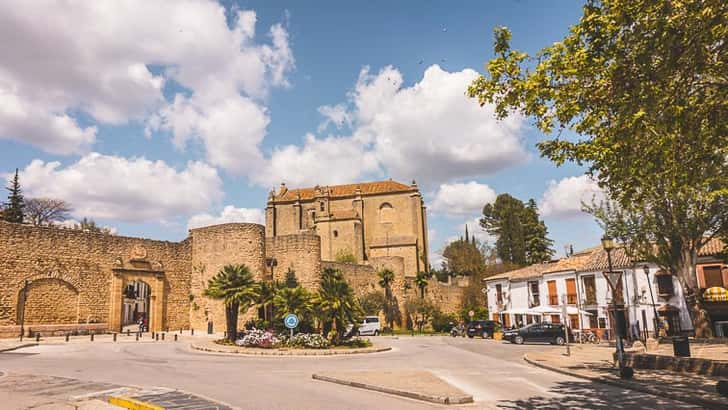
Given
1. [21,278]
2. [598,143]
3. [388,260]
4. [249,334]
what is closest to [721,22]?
[598,143]

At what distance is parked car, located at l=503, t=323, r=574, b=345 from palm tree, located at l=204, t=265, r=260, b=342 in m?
14.6

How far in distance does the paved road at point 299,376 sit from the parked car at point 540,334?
284 inches

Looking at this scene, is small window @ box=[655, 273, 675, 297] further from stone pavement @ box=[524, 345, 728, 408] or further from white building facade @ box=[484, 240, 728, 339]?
stone pavement @ box=[524, 345, 728, 408]

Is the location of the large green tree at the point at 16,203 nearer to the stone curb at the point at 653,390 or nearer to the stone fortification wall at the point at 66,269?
the stone fortification wall at the point at 66,269

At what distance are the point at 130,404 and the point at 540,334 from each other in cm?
2377

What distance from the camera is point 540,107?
909 cm

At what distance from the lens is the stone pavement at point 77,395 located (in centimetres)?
845

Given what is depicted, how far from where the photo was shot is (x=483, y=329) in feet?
111

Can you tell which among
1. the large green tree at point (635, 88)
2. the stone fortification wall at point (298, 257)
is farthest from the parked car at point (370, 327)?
the large green tree at point (635, 88)

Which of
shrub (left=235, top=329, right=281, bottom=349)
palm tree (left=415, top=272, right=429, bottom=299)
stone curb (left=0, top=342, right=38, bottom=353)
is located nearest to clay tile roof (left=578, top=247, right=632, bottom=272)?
palm tree (left=415, top=272, right=429, bottom=299)

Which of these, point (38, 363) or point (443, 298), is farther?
point (443, 298)

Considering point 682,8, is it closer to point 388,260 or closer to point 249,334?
point 249,334

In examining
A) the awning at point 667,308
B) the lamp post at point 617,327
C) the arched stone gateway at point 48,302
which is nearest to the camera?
the lamp post at point 617,327

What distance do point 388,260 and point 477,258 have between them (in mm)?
17957
